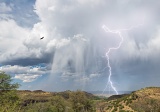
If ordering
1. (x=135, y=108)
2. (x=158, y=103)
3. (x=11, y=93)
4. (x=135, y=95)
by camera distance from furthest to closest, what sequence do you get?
1. (x=135, y=95)
2. (x=135, y=108)
3. (x=158, y=103)
4. (x=11, y=93)

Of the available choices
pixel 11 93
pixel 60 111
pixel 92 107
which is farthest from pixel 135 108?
pixel 11 93

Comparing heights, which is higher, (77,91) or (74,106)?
(77,91)

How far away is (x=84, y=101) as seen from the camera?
305 feet

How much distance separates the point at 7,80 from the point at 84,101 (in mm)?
35325

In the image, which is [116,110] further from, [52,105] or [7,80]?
[7,80]

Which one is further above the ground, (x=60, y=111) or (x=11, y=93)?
(x=11, y=93)

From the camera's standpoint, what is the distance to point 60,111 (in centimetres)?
9269

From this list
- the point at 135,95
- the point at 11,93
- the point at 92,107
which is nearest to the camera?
the point at 11,93

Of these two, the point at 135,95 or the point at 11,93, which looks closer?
the point at 11,93

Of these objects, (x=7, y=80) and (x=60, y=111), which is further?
(x=60, y=111)

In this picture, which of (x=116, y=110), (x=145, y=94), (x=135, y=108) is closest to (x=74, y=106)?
(x=116, y=110)

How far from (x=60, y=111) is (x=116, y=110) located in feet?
75.2

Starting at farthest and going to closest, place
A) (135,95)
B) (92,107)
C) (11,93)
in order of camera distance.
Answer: (135,95) → (92,107) → (11,93)

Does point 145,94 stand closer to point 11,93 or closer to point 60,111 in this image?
point 60,111
